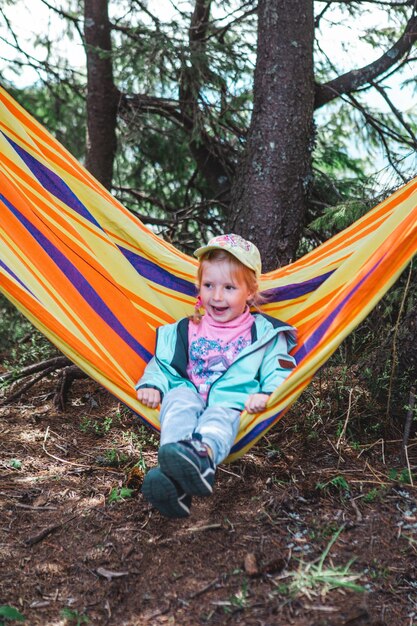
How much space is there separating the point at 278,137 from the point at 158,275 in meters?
1.01

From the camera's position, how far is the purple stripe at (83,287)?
2.28 meters

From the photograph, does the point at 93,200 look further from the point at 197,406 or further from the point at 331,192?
the point at 331,192

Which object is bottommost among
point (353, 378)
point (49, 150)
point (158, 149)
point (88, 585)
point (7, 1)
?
point (88, 585)

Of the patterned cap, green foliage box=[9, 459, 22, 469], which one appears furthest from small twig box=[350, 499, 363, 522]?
green foliage box=[9, 459, 22, 469]

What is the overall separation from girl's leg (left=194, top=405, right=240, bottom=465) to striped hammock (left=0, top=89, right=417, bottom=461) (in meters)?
0.04

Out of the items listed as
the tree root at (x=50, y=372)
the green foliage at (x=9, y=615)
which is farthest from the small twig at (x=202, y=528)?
the tree root at (x=50, y=372)

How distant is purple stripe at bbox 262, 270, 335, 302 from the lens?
7.60 ft

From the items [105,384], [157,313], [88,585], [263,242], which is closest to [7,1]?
[263,242]

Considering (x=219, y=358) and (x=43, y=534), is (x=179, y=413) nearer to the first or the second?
(x=219, y=358)

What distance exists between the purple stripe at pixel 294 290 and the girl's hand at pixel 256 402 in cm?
55

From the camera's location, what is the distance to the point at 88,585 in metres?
1.69

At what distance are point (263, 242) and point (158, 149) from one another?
1846mm

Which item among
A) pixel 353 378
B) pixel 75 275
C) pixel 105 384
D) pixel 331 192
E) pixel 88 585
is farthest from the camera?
pixel 331 192

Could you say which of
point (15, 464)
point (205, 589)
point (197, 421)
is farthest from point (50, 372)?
point (205, 589)
